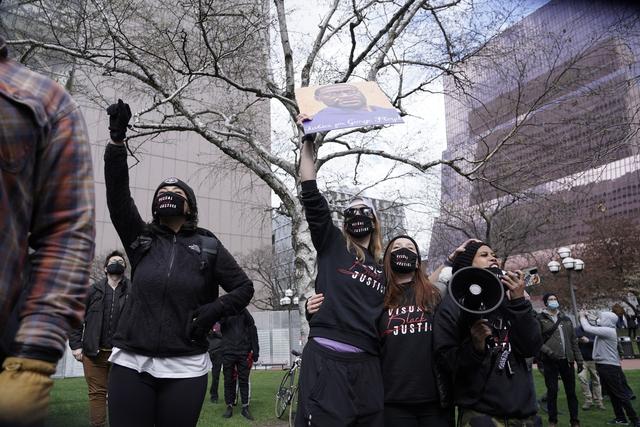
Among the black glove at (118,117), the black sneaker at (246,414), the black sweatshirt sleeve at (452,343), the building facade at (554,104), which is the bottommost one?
the black sneaker at (246,414)

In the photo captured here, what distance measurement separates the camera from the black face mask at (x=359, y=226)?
3.46 meters

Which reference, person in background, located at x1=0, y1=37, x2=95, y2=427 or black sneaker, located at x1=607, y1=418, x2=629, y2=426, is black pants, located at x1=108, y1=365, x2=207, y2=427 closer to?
person in background, located at x1=0, y1=37, x2=95, y2=427

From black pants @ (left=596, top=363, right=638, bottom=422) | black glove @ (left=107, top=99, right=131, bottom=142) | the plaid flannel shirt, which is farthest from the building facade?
the plaid flannel shirt

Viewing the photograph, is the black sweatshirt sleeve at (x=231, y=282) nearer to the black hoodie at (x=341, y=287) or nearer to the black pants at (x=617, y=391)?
the black hoodie at (x=341, y=287)

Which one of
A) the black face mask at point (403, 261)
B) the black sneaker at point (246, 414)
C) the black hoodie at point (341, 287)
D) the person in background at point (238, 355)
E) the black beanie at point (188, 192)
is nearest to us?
the black hoodie at point (341, 287)

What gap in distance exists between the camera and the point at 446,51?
34.0 feet

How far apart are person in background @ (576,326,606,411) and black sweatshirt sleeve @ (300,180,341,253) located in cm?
903

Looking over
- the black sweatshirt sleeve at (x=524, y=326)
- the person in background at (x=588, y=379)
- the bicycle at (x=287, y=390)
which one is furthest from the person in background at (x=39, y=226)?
the person in background at (x=588, y=379)

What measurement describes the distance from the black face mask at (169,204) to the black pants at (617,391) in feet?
26.9

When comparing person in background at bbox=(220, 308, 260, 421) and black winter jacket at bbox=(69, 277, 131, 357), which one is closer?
black winter jacket at bbox=(69, 277, 131, 357)

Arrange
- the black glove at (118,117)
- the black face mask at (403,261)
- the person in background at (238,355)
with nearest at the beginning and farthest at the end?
the black glove at (118,117) → the black face mask at (403,261) → the person in background at (238,355)

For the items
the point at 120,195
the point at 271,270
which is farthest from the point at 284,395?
the point at 271,270

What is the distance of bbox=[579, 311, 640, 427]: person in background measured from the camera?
323 inches

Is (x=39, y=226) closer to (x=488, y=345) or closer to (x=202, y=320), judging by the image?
(x=202, y=320)
